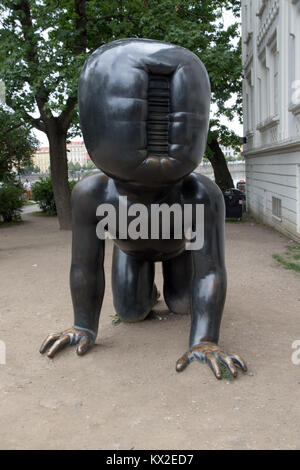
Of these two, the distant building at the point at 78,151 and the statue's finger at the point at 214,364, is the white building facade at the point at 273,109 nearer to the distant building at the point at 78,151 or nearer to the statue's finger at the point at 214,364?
the statue's finger at the point at 214,364

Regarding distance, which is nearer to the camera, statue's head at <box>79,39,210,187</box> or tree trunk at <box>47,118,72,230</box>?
statue's head at <box>79,39,210,187</box>

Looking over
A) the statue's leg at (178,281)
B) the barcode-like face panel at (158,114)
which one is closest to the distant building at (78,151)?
the statue's leg at (178,281)

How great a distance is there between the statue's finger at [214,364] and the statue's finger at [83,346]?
3.25 feet

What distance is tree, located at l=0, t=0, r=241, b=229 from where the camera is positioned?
991 centimetres

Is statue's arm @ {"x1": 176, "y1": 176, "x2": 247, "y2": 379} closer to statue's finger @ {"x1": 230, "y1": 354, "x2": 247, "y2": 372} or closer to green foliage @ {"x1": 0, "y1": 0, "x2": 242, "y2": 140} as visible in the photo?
statue's finger @ {"x1": 230, "y1": 354, "x2": 247, "y2": 372}

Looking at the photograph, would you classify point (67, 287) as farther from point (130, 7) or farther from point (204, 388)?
point (130, 7)

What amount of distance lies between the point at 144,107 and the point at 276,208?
10.3 m

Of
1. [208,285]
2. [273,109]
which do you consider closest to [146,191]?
[208,285]

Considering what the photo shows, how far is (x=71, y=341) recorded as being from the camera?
3.79 meters

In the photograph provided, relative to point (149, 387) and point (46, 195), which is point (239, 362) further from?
point (46, 195)

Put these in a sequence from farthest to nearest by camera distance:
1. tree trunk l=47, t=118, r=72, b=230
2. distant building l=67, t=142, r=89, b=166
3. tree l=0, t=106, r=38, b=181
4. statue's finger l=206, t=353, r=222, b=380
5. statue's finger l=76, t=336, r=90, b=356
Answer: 1. distant building l=67, t=142, r=89, b=166
2. tree l=0, t=106, r=38, b=181
3. tree trunk l=47, t=118, r=72, b=230
4. statue's finger l=76, t=336, r=90, b=356
5. statue's finger l=206, t=353, r=222, b=380

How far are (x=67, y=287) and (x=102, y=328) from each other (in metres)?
2.32

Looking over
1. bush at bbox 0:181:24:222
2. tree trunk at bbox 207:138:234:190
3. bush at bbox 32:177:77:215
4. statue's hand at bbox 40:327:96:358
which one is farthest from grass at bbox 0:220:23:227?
statue's hand at bbox 40:327:96:358
